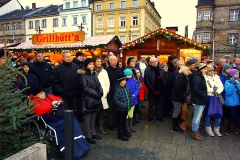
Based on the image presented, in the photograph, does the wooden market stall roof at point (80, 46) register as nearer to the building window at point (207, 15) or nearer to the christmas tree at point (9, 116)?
the christmas tree at point (9, 116)

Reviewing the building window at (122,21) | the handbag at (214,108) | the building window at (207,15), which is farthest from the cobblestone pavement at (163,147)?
the building window at (122,21)

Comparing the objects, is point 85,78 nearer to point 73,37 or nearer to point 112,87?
point 112,87

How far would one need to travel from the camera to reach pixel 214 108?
491 cm

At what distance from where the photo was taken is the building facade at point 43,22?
38.7m

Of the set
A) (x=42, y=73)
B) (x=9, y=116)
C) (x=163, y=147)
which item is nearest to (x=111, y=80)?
(x=42, y=73)

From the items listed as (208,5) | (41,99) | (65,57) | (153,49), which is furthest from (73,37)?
(208,5)

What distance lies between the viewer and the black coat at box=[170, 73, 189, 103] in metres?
5.09

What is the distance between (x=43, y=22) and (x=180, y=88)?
1586 inches

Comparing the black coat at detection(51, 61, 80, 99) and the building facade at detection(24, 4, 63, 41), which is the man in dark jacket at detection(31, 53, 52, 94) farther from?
the building facade at detection(24, 4, 63, 41)

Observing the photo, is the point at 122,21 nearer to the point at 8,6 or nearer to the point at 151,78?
the point at 8,6

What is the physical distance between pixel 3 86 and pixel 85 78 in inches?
76.2

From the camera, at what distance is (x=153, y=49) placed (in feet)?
38.9

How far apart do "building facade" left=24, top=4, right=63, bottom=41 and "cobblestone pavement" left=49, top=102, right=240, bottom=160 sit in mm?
37838

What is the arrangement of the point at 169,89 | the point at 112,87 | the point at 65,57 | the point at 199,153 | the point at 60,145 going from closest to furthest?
the point at 60,145, the point at 199,153, the point at 65,57, the point at 112,87, the point at 169,89
